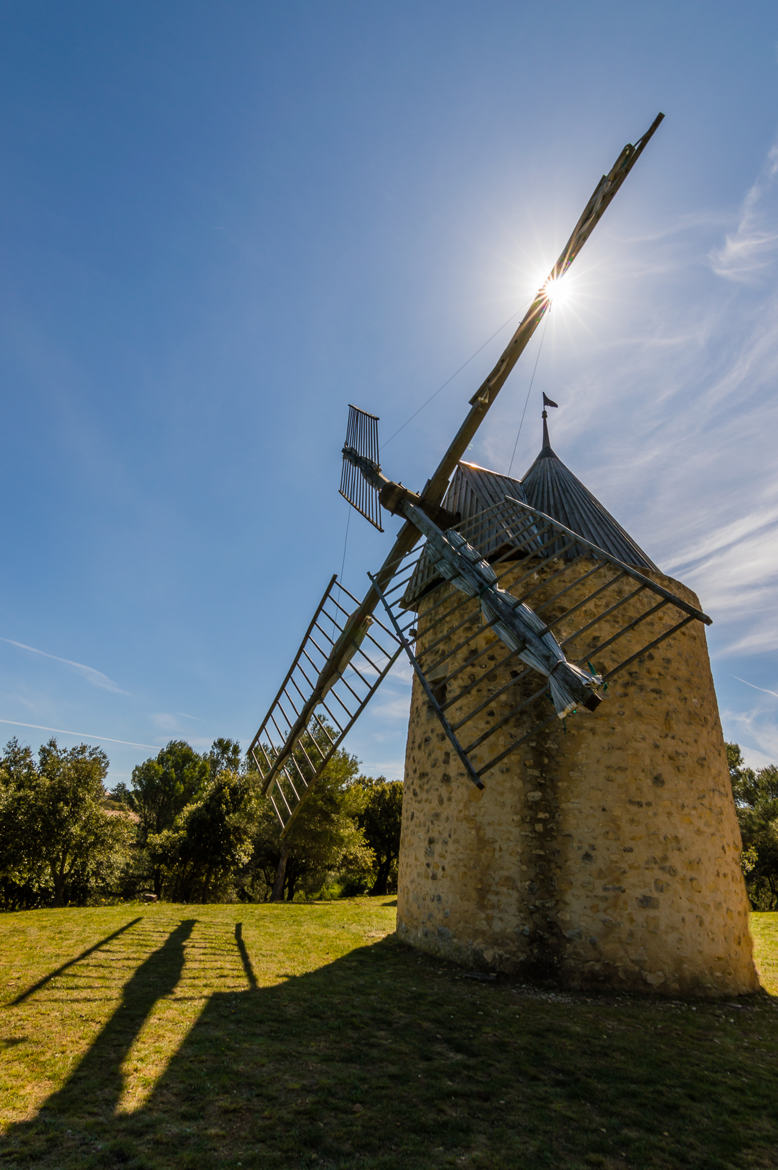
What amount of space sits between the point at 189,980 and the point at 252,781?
12672 mm

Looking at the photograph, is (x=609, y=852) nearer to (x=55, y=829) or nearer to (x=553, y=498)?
(x=553, y=498)

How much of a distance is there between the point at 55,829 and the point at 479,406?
17828mm

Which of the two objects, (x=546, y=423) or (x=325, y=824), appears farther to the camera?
(x=325, y=824)

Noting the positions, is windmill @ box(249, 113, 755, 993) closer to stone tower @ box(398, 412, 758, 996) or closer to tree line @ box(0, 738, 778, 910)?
stone tower @ box(398, 412, 758, 996)

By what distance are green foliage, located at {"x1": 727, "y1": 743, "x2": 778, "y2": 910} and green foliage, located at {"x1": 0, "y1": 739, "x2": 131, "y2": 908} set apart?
23.1 m

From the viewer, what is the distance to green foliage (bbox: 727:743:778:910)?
75.2 ft

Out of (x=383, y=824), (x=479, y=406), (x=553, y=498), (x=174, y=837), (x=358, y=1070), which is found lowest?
(x=358, y=1070)

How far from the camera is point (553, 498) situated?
34.9ft

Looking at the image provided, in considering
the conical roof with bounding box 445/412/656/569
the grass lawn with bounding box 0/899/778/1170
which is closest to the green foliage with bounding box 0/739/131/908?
the grass lawn with bounding box 0/899/778/1170

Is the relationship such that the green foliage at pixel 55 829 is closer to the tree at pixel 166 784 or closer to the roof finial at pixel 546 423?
the tree at pixel 166 784

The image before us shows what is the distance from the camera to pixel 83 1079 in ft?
12.3

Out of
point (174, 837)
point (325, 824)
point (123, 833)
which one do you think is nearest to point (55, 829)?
point (123, 833)

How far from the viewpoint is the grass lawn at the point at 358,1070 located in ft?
10.5

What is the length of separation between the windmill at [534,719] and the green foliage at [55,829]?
458 inches
